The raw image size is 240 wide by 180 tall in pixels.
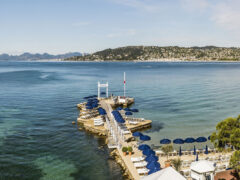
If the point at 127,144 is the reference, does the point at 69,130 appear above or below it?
below

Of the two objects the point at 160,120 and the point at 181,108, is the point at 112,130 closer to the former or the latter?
the point at 160,120

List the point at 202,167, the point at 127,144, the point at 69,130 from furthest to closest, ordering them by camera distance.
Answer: the point at 69,130, the point at 127,144, the point at 202,167

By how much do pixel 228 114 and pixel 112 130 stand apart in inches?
1027

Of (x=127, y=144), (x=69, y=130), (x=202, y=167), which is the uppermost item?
(x=202, y=167)

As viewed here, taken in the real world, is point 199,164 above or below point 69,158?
above

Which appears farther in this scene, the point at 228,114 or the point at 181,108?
the point at 181,108

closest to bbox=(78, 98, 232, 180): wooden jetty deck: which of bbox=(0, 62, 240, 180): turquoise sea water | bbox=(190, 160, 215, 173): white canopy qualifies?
bbox=(0, 62, 240, 180): turquoise sea water

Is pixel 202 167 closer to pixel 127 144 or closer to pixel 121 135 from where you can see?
pixel 127 144

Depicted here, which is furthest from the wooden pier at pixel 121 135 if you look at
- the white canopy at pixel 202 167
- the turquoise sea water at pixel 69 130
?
the white canopy at pixel 202 167

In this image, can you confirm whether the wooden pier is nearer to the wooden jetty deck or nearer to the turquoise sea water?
the wooden jetty deck

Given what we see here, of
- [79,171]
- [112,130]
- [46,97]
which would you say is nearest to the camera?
[79,171]

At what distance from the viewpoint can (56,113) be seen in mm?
47188

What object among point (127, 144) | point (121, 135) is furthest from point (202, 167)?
point (121, 135)

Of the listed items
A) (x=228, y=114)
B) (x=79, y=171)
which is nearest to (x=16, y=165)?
(x=79, y=171)
